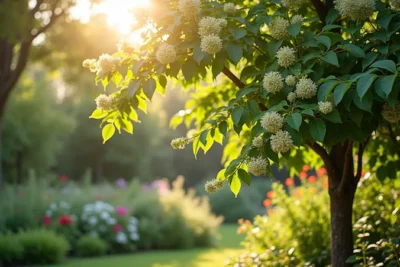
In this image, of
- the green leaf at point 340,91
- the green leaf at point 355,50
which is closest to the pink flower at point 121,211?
the green leaf at point 355,50

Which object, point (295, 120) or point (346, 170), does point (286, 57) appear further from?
point (346, 170)

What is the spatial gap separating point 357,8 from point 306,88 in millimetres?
572

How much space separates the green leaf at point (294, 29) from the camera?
285 centimetres

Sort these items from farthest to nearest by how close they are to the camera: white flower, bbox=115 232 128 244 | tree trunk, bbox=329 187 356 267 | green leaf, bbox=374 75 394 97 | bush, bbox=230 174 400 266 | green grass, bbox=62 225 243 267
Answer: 1. white flower, bbox=115 232 128 244
2. green grass, bbox=62 225 243 267
3. bush, bbox=230 174 400 266
4. tree trunk, bbox=329 187 356 267
5. green leaf, bbox=374 75 394 97

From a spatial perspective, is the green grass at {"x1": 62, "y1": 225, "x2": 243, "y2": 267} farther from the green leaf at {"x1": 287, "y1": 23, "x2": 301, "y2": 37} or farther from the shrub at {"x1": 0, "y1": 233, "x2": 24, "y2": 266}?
the green leaf at {"x1": 287, "y1": 23, "x2": 301, "y2": 37}

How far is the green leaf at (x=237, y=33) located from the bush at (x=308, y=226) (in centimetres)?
231

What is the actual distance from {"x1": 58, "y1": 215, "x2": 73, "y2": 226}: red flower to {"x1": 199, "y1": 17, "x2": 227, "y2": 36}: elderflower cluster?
778 centimetres

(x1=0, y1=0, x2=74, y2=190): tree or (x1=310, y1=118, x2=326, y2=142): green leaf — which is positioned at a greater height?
(x1=0, y1=0, x2=74, y2=190): tree

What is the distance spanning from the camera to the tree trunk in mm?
3918

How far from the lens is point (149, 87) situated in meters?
3.06

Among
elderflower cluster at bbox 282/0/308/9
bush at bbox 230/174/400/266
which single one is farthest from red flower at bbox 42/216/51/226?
elderflower cluster at bbox 282/0/308/9

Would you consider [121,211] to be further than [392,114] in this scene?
Yes

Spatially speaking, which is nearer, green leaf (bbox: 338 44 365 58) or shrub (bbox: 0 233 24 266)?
green leaf (bbox: 338 44 365 58)

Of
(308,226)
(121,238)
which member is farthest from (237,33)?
(121,238)
